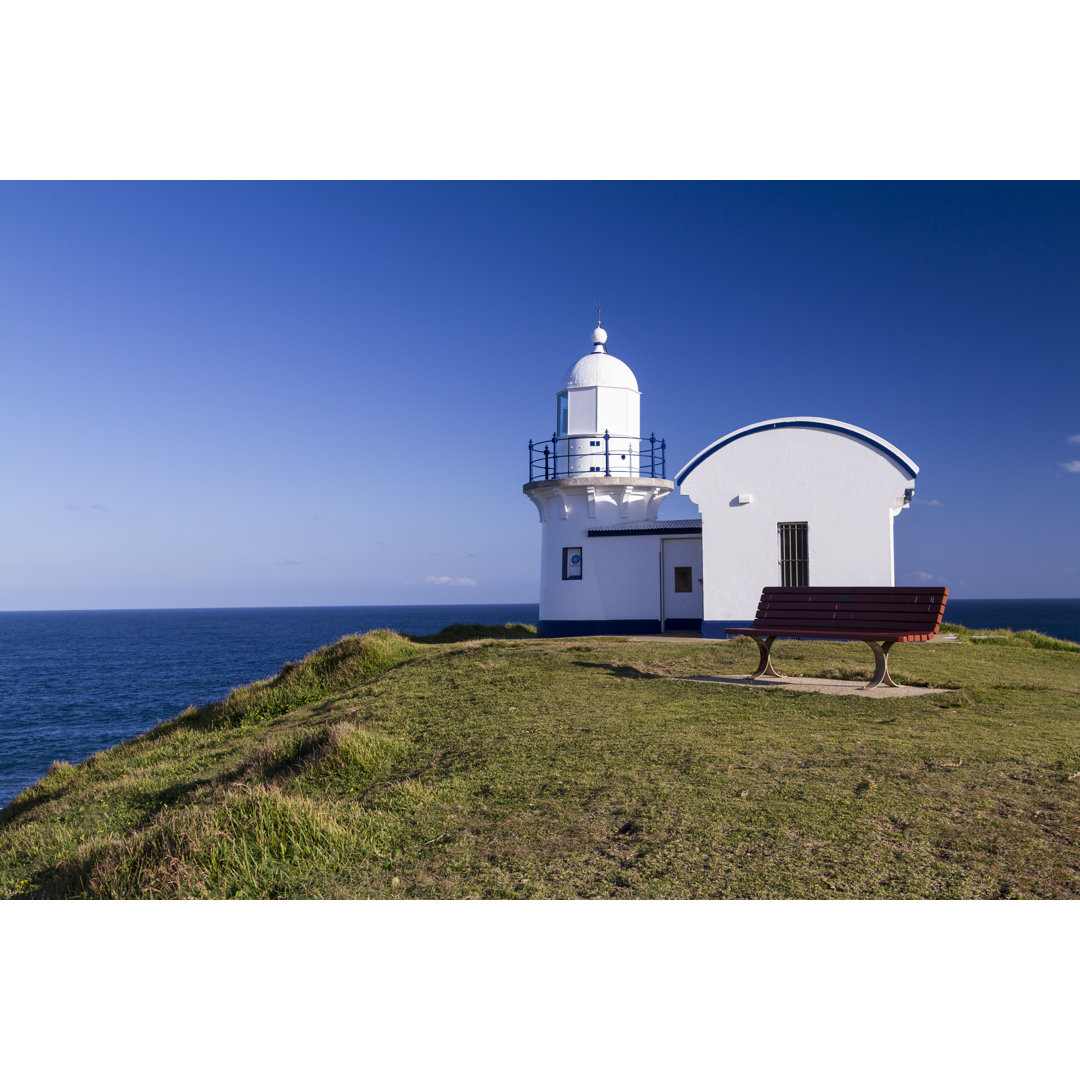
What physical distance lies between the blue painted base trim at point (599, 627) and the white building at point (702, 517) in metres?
0.03

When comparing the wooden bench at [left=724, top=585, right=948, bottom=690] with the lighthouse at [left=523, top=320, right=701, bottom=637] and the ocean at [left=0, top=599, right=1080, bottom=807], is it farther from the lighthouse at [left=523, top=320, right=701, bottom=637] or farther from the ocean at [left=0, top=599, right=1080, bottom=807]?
the ocean at [left=0, top=599, right=1080, bottom=807]

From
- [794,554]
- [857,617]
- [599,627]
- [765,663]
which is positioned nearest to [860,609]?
[857,617]

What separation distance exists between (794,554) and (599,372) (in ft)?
25.1

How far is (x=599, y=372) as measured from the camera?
933 inches

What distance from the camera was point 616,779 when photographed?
6.89 meters

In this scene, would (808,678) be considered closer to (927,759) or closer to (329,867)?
(927,759)

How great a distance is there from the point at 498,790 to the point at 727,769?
6.07ft

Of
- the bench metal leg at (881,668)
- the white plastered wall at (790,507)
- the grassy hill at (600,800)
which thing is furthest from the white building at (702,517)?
the bench metal leg at (881,668)

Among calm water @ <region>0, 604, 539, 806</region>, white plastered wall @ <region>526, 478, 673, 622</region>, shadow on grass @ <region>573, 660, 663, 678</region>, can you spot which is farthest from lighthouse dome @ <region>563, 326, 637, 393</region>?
calm water @ <region>0, 604, 539, 806</region>

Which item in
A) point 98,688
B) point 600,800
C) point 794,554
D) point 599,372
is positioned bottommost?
point 98,688

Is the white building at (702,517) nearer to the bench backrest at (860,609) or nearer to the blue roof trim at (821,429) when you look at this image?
the blue roof trim at (821,429)

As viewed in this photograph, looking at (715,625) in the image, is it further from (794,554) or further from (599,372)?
(599,372)

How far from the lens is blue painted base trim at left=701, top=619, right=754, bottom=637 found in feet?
64.0
